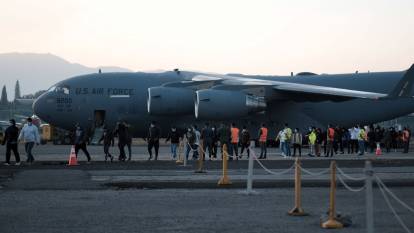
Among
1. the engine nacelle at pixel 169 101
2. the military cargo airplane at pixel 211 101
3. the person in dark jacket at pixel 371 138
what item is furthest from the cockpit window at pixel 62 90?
the person in dark jacket at pixel 371 138

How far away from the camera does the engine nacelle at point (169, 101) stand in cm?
3709

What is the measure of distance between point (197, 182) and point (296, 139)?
15204mm

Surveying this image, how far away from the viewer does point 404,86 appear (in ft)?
107

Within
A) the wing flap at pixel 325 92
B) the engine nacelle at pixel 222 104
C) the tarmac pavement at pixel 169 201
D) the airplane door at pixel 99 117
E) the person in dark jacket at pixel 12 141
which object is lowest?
the tarmac pavement at pixel 169 201

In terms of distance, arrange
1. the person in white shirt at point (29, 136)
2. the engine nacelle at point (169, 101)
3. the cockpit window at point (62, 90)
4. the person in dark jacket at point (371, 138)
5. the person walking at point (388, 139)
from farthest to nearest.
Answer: the cockpit window at point (62, 90), the person in dark jacket at point (371, 138), the person walking at point (388, 139), the engine nacelle at point (169, 101), the person in white shirt at point (29, 136)

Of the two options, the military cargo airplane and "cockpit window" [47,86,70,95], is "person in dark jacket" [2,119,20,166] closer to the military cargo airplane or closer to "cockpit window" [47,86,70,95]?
the military cargo airplane

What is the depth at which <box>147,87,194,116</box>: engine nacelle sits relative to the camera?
3709cm

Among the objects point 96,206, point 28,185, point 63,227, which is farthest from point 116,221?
point 28,185

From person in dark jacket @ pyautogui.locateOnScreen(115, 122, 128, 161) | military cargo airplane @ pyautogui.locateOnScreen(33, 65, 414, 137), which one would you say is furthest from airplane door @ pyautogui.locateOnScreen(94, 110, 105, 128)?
person in dark jacket @ pyautogui.locateOnScreen(115, 122, 128, 161)

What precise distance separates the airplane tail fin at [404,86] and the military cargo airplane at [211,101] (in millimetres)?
2520

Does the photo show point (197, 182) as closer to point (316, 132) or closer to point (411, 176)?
point (411, 176)

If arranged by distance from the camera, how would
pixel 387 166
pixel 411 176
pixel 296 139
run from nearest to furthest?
pixel 411 176 < pixel 387 166 < pixel 296 139

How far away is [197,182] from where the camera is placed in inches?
720

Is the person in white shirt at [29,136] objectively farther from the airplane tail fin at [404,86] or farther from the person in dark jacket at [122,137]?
the airplane tail fin at [404,86]
